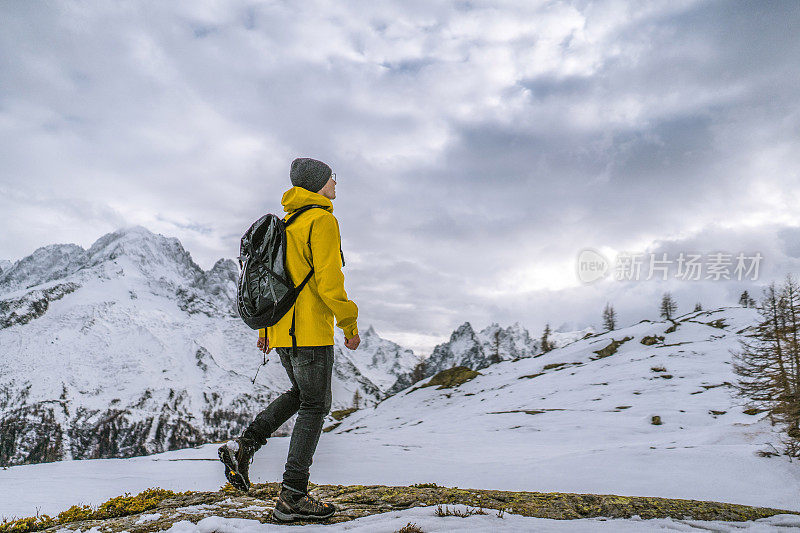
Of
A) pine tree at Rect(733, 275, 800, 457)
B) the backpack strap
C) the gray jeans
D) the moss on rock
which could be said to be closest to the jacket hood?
the backpack strap

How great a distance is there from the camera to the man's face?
4.51 metres

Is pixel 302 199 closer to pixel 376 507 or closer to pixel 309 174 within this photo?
pixel 309 174

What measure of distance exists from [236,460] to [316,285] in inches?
78.5

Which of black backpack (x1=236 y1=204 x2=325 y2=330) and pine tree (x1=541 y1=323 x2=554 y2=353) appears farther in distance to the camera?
pine tree (x1=541 y1=323 x2=554 y2=353)

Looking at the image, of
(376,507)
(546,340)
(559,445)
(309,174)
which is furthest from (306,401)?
(546,340)

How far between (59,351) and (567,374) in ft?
770

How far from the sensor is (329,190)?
4566 mm

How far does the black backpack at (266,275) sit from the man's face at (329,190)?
0.32m

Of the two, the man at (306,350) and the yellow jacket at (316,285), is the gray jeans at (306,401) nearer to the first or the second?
the man at (306,350)

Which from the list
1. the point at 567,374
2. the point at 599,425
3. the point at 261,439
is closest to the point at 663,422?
the point at 599,425

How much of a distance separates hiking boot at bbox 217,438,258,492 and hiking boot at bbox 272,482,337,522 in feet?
2.03

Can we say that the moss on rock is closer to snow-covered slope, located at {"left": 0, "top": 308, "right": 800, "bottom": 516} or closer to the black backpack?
snow-covered slope, located at {"left": 0, "top": 308, "right": 800, "bottom": 516}

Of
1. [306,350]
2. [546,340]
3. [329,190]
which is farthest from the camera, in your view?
[546,340]

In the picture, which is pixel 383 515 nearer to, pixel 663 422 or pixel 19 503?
pixel 19 503
